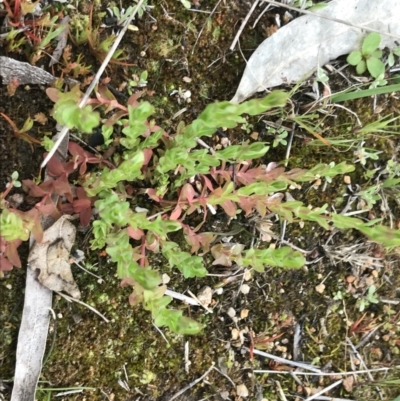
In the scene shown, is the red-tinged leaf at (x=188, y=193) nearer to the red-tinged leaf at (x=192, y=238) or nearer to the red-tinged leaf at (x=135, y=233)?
the red-tinged leaf at (x=192, y=238)

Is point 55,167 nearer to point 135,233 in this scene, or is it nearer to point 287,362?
point 135,233

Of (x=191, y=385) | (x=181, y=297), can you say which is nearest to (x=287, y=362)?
(x=191, y=385)

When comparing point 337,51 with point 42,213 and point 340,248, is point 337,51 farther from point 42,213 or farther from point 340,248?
point 42,213

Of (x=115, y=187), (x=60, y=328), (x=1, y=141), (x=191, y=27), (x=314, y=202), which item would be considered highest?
(x=191, y=27)

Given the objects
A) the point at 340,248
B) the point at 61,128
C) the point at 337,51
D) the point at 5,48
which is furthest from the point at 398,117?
the point at 5,48

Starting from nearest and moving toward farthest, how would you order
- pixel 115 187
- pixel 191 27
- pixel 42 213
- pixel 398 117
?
pixel 42 213 < pixel 115 187 < pixel 191 27 < pixel 398 117

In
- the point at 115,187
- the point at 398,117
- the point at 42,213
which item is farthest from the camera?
the point at 398,117

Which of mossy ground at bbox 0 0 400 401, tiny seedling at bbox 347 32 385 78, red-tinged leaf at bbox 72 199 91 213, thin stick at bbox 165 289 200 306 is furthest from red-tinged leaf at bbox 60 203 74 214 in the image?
tiny seedling at bbox 347 32 385 78

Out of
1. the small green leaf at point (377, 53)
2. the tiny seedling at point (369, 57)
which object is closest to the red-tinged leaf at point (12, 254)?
the tiny seedling at point (369, 57)

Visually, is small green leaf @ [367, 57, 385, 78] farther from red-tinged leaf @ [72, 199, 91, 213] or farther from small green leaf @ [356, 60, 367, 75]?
red-tinged leaf @ [72, 199, 91, 213]
